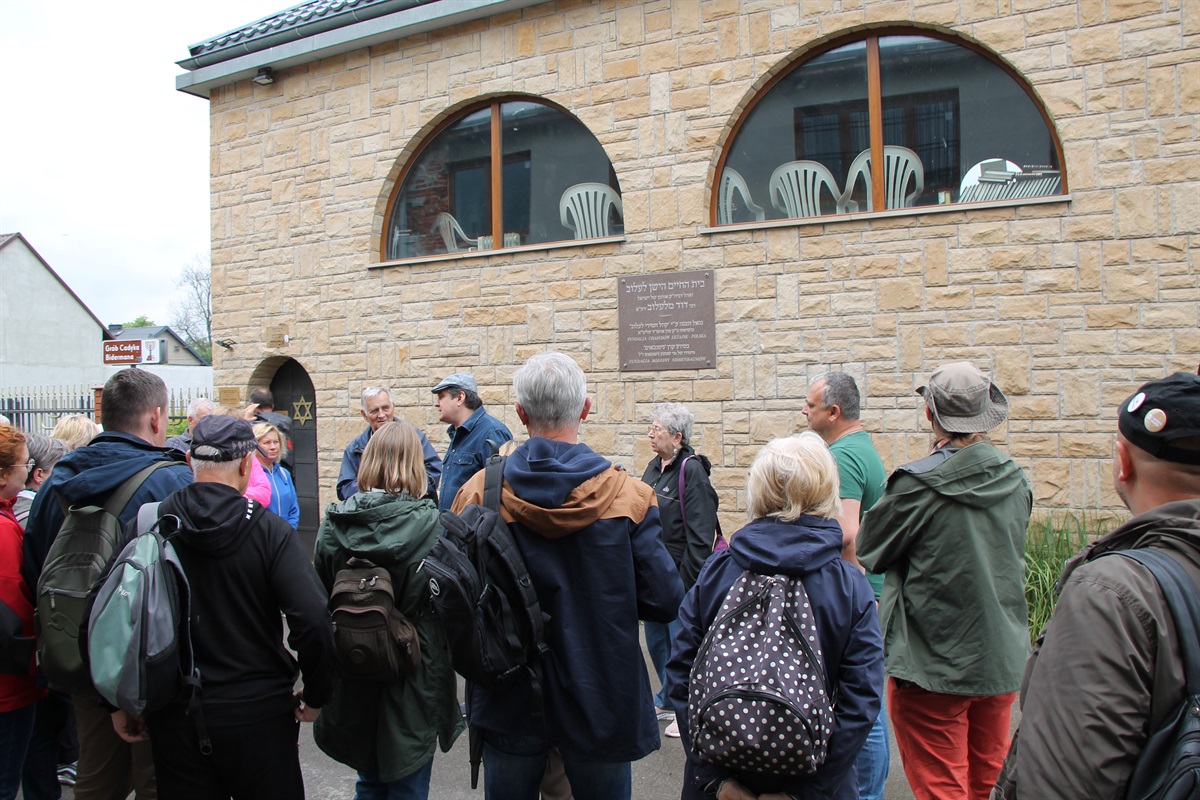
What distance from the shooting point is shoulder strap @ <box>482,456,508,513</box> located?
104 inches

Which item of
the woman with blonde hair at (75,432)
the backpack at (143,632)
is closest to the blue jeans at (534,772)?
the backpack at (143,632)

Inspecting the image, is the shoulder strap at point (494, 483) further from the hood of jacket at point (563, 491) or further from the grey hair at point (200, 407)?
the grey hair at point (200, 407)

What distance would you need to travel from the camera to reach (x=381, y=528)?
3.16 meters

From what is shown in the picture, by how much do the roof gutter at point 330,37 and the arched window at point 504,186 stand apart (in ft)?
2.96

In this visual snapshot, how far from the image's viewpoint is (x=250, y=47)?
9539 mm

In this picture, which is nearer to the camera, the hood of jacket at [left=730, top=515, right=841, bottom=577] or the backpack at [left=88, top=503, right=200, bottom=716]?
the hood of jacket at [left=730, top=515, right=841, bottom=577]

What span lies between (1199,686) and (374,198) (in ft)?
28.8

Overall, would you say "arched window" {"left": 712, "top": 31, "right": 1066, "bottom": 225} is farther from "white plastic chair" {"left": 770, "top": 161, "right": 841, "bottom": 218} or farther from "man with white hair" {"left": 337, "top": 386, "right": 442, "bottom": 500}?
"man with white hair" {"left": 337, "top": 386, "right": 442, "bottom": 500}

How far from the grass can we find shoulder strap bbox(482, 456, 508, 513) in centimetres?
421

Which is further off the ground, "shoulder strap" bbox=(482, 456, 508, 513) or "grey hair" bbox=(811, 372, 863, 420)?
"grey hair" bbox=(811, 372, 863, 420)

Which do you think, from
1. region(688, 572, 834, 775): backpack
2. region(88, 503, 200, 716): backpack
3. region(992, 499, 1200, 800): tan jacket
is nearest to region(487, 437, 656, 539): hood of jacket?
region(688, 572, 834, 775): backpack

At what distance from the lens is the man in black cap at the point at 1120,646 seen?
1454 millimetres

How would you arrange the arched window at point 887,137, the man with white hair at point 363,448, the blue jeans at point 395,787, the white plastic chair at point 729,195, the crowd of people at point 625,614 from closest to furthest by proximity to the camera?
the crowd of people at point 625,614 → the blue jeans at point 395,787 → the man with white hair at point 363,448 → the arched window at point 887,137 → the white plastic chair at point 729,195

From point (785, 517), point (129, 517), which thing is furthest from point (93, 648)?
point (785, 517)
